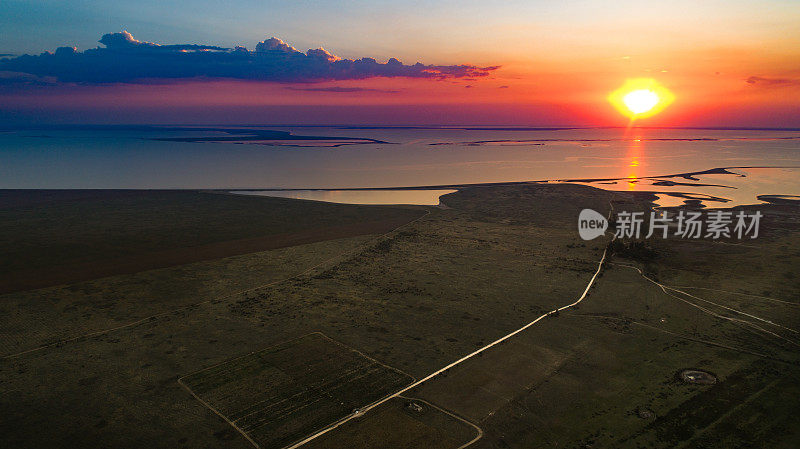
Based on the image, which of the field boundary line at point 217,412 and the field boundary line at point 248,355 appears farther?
the field boundary line at point 248,355

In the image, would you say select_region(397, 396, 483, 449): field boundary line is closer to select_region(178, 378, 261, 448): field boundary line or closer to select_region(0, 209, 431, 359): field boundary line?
select_region(178, 378, 261, 448): field boundary line

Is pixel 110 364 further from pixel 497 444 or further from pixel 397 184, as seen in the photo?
pixel 397 184

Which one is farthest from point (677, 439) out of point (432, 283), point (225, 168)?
point (225, 168)

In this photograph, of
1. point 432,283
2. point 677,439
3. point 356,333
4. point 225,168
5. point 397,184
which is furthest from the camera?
point 225,168

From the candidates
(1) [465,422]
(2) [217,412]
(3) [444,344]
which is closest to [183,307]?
(2) [217,412]

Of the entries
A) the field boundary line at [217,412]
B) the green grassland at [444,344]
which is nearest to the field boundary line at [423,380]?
the green grassland at [444,344]

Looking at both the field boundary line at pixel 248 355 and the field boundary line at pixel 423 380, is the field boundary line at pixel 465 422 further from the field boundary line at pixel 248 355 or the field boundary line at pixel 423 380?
the field boundary line at pixel 248 355

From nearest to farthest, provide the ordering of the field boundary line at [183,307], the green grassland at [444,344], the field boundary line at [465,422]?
the field boundary line at [465,422] → the green grassland at [444,344] → the field boundary line at [183,307]

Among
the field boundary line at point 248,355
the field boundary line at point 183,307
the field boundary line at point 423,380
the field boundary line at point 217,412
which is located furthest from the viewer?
the field boundary line at point 183,307
